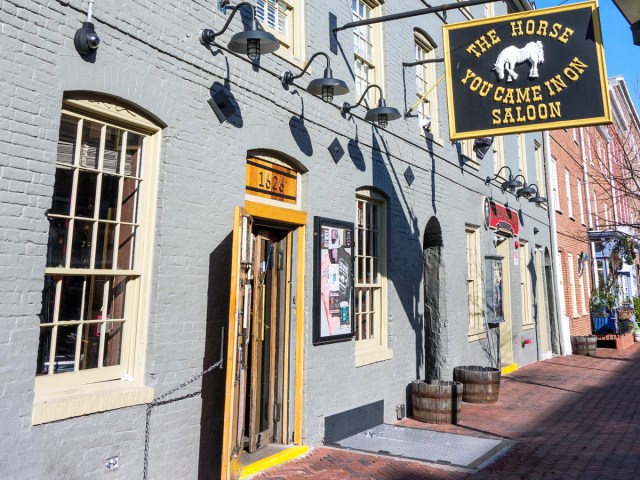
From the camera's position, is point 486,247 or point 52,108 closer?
point 52,108

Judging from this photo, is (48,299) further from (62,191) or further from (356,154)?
(356,154)

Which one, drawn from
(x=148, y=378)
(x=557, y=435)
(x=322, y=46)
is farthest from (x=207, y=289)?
(x=557, y=435)

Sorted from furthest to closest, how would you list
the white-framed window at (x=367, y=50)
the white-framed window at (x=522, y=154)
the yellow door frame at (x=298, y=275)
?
the white-framed window at (x=522, y=154), the white-framed window at (x=367, y=50), the yellow door frame at (x=298, y=275)

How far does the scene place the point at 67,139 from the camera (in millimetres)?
4141

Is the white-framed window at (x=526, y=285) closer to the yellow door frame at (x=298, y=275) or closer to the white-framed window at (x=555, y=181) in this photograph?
the white-framed window at (x=555, y=181)

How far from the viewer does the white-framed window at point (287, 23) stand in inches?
249

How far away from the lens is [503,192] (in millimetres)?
13414

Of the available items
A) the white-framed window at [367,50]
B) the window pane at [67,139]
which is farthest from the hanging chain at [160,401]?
the white-framed window at [367,50]

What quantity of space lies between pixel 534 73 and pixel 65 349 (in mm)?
6001

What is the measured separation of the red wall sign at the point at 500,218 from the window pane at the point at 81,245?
9.44 metres

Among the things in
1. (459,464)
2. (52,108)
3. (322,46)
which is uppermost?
(322,46)

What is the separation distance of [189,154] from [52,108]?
133 cm

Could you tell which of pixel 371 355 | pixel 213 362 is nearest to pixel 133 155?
pixel 213 362

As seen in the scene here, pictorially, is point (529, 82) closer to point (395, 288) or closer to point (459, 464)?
point (395, 288)
